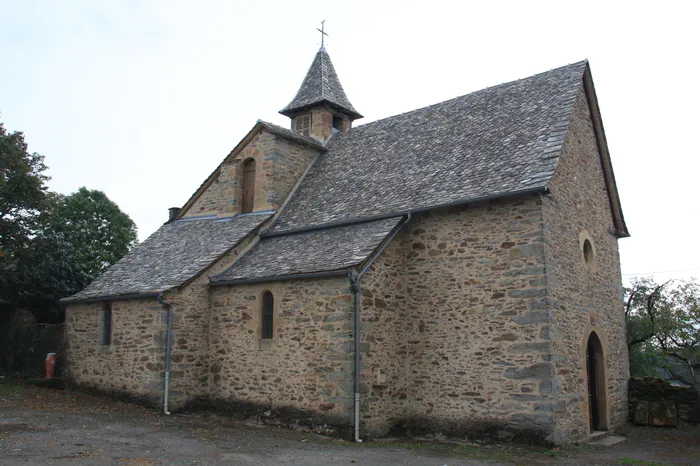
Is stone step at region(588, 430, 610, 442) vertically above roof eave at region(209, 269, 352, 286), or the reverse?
roof eave at region(209, 269, 352, 286)

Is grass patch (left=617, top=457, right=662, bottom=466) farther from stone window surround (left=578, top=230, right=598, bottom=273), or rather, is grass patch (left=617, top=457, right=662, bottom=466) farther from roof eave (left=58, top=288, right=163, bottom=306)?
roof eave (left=58, top=288, right=163, bottom=306)

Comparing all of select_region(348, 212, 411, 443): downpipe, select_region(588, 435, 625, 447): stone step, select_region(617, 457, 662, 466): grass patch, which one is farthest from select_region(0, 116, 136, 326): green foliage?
select_region(617, 457, 662, 466): grass patch

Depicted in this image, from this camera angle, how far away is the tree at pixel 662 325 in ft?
78.0

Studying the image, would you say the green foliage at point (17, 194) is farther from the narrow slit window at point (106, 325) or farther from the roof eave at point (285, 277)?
the roof eave at point (285, 277)

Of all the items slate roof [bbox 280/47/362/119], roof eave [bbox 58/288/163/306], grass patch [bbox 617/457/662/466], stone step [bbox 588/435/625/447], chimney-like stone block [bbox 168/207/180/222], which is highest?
slate roof [bbox 280/47/362/119]

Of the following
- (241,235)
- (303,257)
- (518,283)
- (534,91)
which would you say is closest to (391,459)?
(518,283)

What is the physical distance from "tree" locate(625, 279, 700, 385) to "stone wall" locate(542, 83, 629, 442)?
7.88 meters

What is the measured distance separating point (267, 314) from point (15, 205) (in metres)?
14.3

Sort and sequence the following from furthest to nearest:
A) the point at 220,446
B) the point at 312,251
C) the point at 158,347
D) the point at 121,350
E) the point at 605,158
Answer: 1. the point at 121,350
2. the point at 605,158
3. the point at 158,347
4. the point at 312,251
5. the point at 220,446

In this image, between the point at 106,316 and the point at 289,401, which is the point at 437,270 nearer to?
the point at 289,401

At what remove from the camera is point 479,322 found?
13.3 meters

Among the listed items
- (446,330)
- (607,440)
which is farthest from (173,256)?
(607,440)

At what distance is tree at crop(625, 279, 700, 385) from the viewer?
2378 cm

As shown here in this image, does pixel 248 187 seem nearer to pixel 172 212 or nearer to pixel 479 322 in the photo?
pixel 172 212
